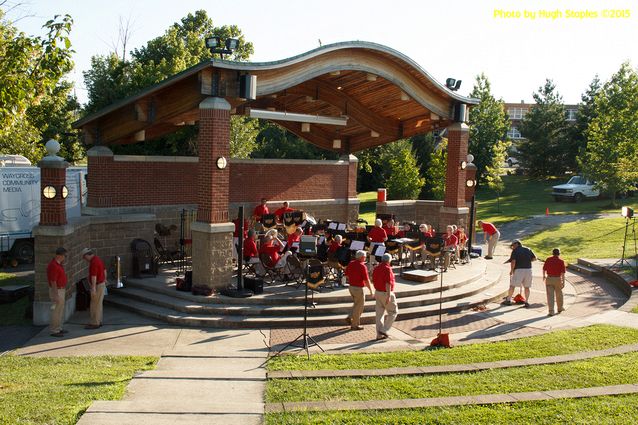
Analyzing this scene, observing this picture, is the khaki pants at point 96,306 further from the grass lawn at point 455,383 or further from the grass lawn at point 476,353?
the grass lawn at point 455,383

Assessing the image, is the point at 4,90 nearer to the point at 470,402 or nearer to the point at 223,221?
the point at 223,221

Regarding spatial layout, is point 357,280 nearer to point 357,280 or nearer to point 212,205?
point 357,280

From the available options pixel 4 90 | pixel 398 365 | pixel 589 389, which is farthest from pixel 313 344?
pixel 4 90

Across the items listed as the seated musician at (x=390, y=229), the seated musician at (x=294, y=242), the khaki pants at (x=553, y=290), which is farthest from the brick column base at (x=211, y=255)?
the khaki pants at (x=553, y=290)

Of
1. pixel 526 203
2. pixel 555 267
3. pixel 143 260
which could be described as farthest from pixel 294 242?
pixel 526 203

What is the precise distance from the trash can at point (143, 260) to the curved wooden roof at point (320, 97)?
334 centimetres

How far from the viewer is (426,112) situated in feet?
68.9

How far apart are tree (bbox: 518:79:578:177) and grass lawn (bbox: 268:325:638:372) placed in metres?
42.6

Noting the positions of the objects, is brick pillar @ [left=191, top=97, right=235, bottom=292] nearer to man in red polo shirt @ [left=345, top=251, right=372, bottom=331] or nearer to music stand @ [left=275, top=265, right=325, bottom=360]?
music stand @ [left=275, top=265, right=325, bottom=360]

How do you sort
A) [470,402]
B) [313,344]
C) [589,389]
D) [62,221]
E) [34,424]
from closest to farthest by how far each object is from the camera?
1. [34,424]
2. [470,402]
3. [589,389]
4. [313,344]
5. [62,221]

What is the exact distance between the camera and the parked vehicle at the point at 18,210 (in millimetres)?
20188

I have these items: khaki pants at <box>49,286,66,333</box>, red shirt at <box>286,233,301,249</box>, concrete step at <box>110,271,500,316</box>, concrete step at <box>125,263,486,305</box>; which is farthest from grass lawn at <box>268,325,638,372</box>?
red shirt at <box>286,233,301,249</box>

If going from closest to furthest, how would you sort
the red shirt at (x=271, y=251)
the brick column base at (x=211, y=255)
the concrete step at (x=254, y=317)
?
→ the concrete step at (x=254, y=317) < the brick column base at (x=211, y=255) < the red shirt at (x=271, y=251)

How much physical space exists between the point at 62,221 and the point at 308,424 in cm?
889
